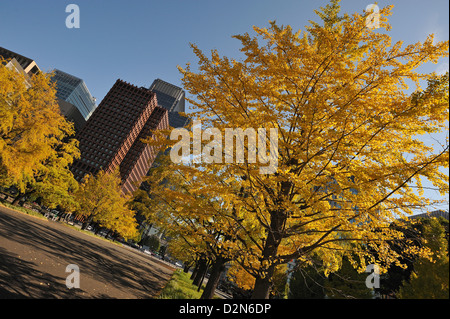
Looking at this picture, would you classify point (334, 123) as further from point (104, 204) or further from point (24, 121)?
point (104, 204)

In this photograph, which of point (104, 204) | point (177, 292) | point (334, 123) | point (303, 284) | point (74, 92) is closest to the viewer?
point (334, 123)

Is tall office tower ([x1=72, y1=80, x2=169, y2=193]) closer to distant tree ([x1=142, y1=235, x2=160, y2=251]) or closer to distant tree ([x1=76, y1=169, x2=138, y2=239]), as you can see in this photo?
distant tree ([x1=142, y1=235, x2=160, y2=251])

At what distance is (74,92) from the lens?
555ft

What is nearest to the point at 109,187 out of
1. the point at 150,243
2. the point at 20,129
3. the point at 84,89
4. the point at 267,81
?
the point at 20,129

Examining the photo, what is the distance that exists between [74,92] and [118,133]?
110563 millimetres

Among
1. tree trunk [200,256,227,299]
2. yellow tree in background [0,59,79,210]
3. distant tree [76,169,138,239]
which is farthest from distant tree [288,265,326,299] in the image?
yellow tree in background [0,59,79,210]

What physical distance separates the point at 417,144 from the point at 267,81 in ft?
10.4

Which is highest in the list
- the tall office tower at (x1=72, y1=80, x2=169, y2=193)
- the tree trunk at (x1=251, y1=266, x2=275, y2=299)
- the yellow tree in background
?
the tall office tower at (x1=72, y1=80, x2=169, y2=193)

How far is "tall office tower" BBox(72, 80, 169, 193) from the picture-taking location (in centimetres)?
8825

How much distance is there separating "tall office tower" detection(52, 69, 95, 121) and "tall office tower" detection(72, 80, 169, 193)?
305 feet

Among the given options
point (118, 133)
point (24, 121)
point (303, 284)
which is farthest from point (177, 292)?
point (118, 133)

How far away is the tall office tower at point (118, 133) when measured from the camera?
3474 inches

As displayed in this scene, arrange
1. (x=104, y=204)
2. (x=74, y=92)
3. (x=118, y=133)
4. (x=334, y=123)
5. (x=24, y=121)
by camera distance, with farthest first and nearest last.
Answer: (x=74, y=92) < (x=118, y=133) < (x=104, y=204) < (x=24, y=121) < (x=334, y=123)
